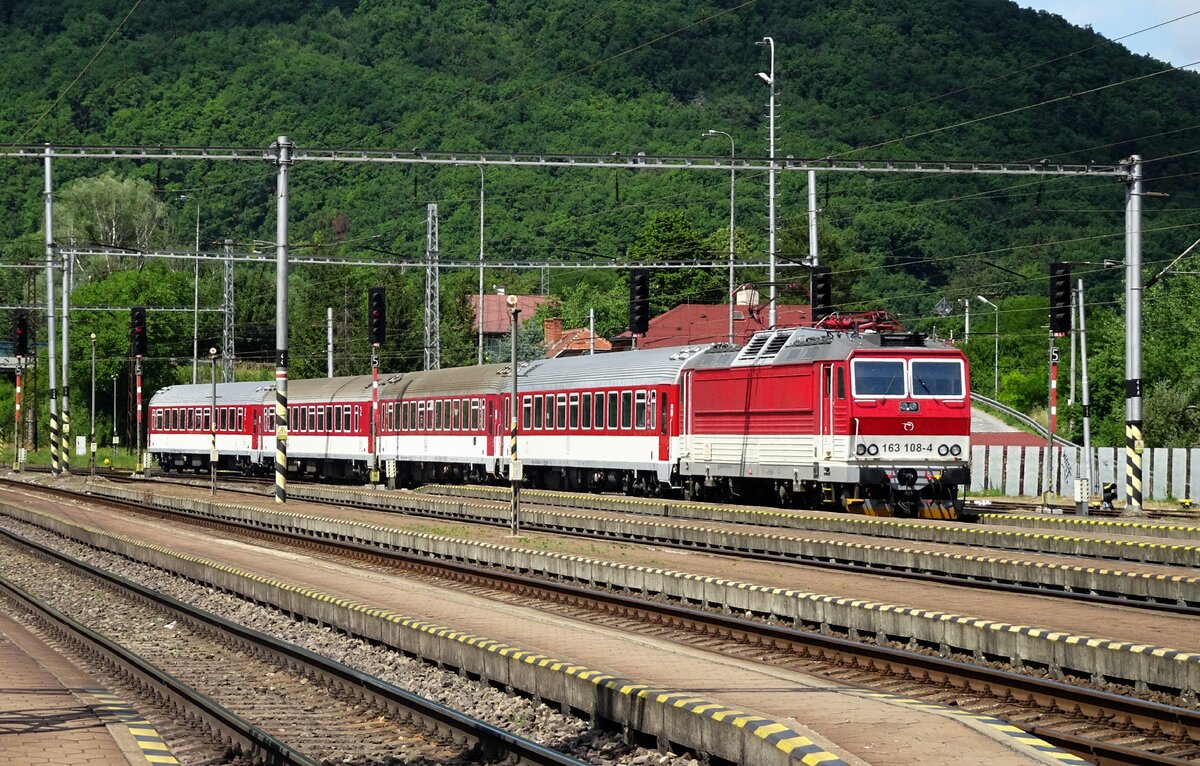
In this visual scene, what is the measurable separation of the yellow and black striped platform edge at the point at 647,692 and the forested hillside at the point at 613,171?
69.2 meters

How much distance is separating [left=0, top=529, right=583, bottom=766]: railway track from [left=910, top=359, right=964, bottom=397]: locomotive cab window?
18.2 m

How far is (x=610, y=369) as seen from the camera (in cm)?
4722

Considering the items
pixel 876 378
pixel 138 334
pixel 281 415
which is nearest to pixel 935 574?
pixel 876 378

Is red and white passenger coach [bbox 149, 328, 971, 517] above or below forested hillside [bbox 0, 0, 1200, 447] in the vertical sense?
below

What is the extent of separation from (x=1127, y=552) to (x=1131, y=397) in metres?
11.2

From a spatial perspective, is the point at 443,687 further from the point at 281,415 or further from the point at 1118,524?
the point at 281,415

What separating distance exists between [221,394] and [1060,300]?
5132cm

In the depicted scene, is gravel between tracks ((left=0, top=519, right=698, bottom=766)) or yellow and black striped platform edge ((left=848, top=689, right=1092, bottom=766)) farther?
gravel between tracks ((left=0, top=519, right=698, bottom=766))

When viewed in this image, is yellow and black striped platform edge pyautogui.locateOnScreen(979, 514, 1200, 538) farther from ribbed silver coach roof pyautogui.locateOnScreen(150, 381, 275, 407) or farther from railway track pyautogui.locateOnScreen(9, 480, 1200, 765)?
ribbed silver coach roof pyautogui.locateOnScreen(150, 381, 275, 407)

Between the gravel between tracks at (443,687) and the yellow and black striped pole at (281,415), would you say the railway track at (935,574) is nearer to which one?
the yellow and black striped pole at (281,415)

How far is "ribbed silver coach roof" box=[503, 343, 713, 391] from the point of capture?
43.4 metres

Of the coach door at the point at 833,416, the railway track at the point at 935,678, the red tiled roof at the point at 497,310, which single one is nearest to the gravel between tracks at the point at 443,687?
the railway track at the point at 935,678

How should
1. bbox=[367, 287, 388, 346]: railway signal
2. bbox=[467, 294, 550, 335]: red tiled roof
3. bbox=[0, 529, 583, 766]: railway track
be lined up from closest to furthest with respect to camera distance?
bbox=[0, 529, 583, 766]: railway track → bbox=[367, 287, 388, 346]: railway signal → bbox=[467, 294, 550, 335]: red tiled roof

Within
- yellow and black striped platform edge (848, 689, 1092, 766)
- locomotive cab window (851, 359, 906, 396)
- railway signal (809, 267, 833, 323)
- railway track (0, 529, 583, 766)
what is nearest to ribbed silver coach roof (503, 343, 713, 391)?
railway signal (809, 267, 833, 323)
